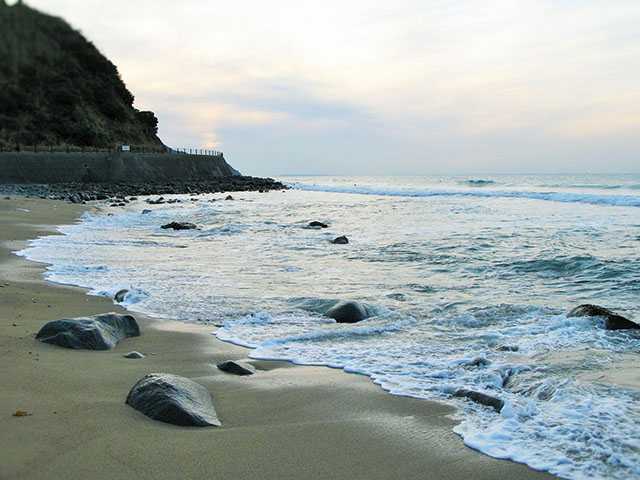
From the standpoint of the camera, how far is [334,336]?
513 centimetres

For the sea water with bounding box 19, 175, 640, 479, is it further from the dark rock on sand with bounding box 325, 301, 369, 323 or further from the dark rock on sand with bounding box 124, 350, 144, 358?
the dark rock on sand with bounding box 124, 350, 144, 358

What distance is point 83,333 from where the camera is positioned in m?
4.32

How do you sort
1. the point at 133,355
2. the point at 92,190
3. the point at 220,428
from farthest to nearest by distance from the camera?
the point at 92,190, the point at 133,355, the point at 220,428

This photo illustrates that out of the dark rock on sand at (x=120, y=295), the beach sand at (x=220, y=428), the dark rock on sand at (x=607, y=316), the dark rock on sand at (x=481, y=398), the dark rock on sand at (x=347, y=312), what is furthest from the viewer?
the dark rock on sand at (x=120, y=295)

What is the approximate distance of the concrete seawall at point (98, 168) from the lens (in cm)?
3759

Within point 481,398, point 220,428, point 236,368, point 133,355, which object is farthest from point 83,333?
point 481,398

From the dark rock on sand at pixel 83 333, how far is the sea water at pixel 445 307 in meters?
1.06

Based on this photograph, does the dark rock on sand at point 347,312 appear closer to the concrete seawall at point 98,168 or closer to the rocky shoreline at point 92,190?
the rocky shoreline at point 92,190

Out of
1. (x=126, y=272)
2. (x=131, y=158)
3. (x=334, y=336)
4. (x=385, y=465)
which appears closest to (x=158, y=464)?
(x=385, y=465)

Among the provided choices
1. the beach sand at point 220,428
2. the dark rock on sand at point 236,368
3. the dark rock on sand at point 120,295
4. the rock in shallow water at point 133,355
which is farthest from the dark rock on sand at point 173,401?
the dark rock on sand at point 120,295

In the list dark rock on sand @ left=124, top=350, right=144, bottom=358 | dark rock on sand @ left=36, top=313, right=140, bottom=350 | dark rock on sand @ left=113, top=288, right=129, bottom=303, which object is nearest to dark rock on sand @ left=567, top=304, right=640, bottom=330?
dark rock on sand @ left=124, top=350, right=144, bottom=358

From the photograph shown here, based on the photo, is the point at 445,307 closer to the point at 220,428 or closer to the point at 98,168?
the point at 220,428

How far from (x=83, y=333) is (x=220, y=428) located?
2023 mm

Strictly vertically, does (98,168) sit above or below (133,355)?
above
